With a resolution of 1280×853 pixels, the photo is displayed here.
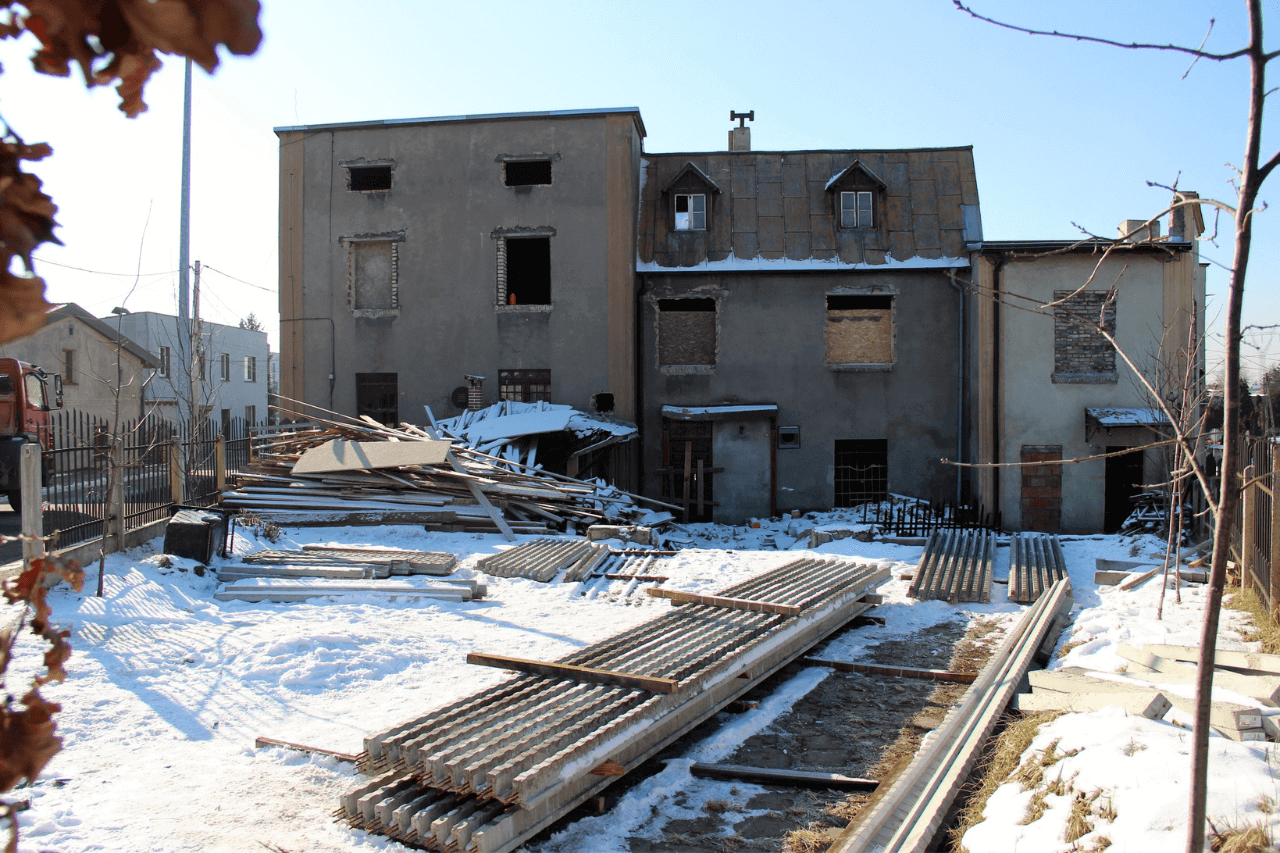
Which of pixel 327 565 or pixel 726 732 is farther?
pixel 327 565

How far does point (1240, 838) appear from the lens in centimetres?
365

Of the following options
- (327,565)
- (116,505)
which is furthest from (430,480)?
(116,505)

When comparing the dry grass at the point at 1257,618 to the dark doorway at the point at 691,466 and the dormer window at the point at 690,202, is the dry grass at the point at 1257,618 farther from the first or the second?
the dormer window at the point at 690,202

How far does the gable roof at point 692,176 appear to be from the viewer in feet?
70.9

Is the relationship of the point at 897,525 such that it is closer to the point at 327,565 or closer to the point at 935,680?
the point at 935,680

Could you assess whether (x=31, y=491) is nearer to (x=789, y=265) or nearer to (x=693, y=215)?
(x=693, y=215)

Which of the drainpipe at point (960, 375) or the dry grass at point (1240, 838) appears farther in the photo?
the drainpipe at point (960, 375)

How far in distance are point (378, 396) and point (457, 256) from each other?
420 cm

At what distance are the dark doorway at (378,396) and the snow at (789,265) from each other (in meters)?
7.11

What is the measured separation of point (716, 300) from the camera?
21578 mm

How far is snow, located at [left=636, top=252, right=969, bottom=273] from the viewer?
21125 millimetres

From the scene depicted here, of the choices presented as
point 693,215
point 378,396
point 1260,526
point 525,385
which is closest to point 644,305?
point 693,215

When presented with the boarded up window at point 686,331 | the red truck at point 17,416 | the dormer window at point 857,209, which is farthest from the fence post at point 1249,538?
the red truck at point 17,416

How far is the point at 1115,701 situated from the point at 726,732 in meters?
2.84
